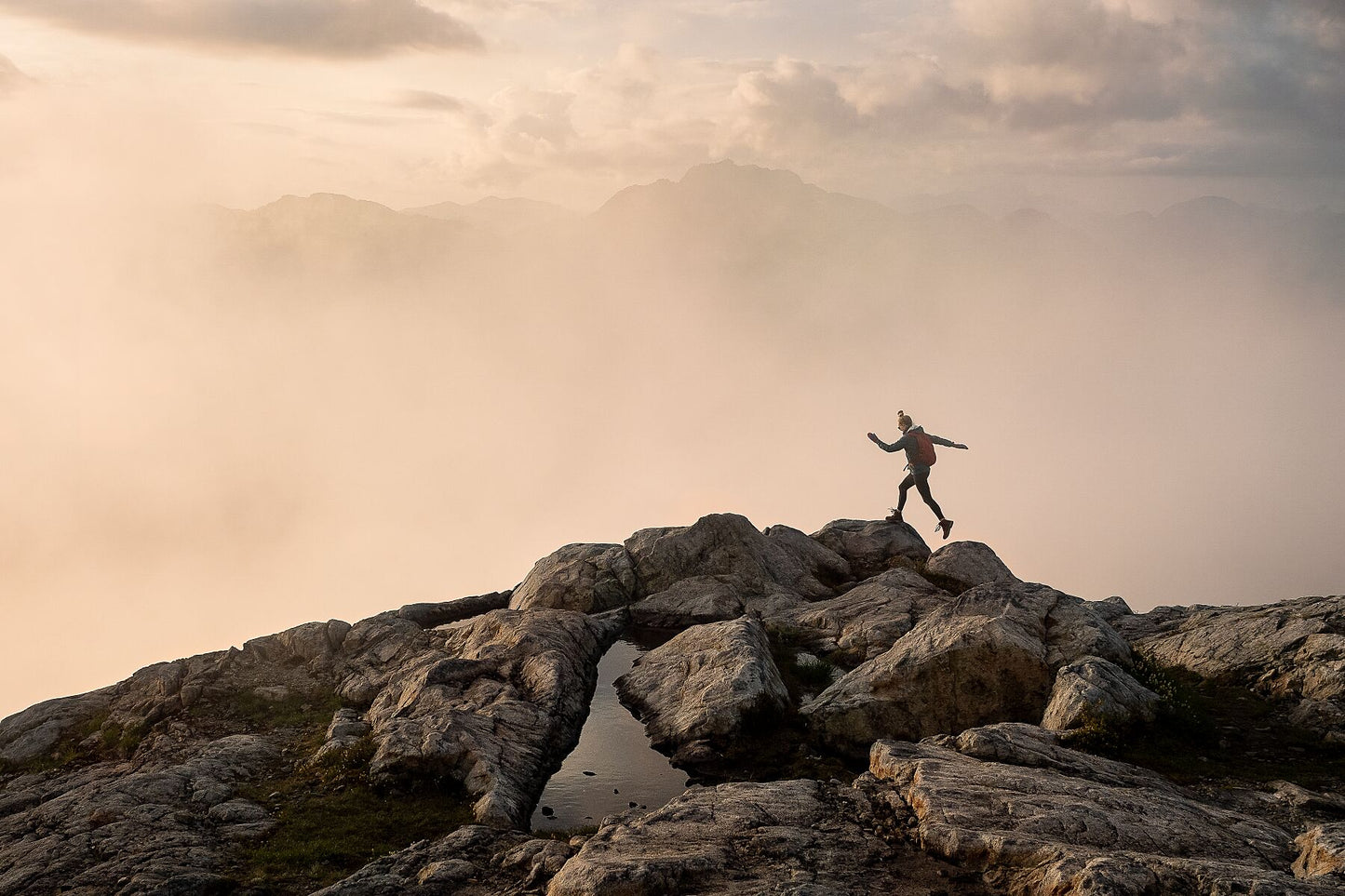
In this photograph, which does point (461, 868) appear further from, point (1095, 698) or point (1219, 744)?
point (1219, 744)

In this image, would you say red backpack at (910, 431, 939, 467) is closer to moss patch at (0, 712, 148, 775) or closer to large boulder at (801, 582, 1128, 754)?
large boulder at (801, 582, 1128, 754)

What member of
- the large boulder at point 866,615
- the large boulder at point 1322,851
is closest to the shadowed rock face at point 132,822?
the large boulder at point 866,615

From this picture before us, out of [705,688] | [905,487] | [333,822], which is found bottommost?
[333,822]

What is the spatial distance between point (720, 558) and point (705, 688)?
14882 mm

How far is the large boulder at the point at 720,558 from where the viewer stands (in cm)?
4338

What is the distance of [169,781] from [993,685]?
24.3 meters

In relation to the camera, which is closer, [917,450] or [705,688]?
[705,688]

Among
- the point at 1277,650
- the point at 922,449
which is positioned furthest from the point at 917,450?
the point at 1277,650

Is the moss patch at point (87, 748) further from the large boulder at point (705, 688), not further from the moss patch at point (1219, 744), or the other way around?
the moss patch at point (1219, 744)

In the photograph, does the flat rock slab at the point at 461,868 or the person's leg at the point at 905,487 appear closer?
the flat rock slab at the point at 461,868

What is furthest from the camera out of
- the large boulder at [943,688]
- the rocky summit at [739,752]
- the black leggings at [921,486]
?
the black leggings at [921,486]

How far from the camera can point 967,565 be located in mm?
42781

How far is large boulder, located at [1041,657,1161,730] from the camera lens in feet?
82.6

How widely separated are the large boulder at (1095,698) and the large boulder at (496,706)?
14.8 meters
